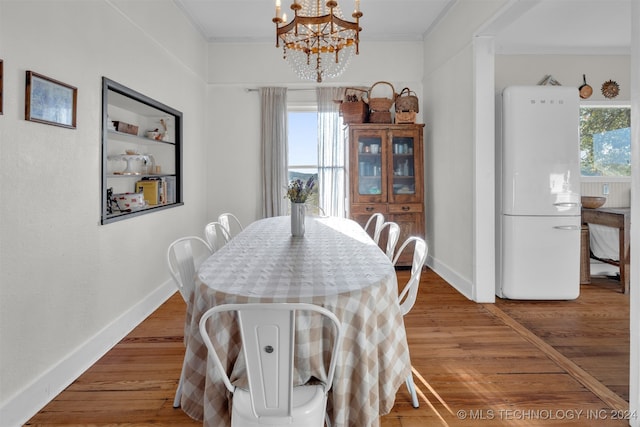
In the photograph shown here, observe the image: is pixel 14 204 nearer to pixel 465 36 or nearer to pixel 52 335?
pixel 52 335

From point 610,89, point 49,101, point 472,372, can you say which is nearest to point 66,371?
point 49,101

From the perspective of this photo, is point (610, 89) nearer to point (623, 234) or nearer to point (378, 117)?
point (623, 234)

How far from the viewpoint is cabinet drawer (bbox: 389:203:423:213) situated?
15.9 feet

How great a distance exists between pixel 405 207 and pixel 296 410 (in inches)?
152

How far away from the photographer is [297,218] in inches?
106

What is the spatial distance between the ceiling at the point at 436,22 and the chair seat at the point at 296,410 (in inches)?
133

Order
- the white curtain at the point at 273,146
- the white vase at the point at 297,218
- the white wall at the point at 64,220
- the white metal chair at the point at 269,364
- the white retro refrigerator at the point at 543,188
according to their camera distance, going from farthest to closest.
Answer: the white curtain at the point at 273,146, the white retro refrigerator at the point at 543,188, the white vase at the point at 297,218, the white wall at the point at 64,220, the white metal chair at the point at 269,364

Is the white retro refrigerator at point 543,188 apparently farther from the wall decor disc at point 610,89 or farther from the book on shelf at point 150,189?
the book on shelf at point 150,189

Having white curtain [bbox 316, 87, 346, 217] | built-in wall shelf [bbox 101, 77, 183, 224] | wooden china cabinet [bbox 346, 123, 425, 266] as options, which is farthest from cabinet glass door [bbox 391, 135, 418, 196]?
built-in wall shelf [bbox 101, 77, 183, 224]

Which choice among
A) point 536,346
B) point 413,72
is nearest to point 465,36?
point 413,72

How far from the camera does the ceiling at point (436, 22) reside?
12.6 ft

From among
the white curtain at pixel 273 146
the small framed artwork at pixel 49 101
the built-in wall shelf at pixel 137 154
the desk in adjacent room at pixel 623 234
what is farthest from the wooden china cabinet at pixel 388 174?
the small framed artwork at pixel 49 101

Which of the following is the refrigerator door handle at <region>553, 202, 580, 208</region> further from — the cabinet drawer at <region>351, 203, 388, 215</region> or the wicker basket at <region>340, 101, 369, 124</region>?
the wicker basket at <region>340, 101, 369, 124</region>

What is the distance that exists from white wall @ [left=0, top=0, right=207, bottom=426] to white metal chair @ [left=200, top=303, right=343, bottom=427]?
49.9 inches
